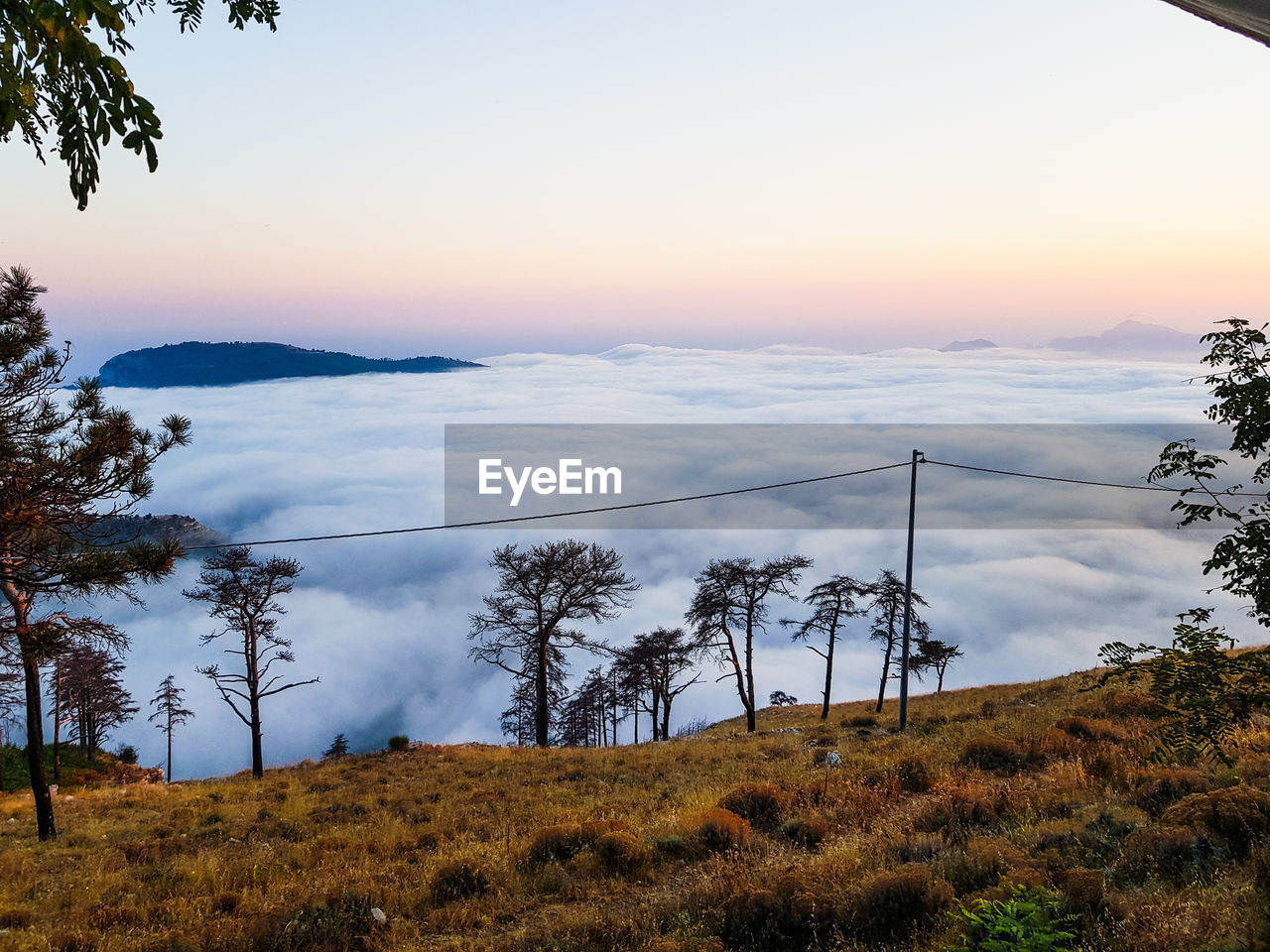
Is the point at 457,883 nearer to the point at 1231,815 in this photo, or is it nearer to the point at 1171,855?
the point at 1171,855

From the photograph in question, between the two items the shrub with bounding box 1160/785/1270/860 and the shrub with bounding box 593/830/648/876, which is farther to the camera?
the shrub with bounding box 593/830/648/876

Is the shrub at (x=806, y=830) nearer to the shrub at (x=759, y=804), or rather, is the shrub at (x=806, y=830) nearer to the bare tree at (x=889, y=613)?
the shrub at (x=759, y=804)

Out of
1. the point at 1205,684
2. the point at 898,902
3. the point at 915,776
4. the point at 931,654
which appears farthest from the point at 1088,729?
the point at 931,654

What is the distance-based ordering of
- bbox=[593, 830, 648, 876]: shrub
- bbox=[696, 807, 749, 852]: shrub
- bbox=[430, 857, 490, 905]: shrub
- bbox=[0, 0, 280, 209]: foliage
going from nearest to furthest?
bbox=[0, 0, 280, 209]: foliage, bbox=[430, 857, 490, 905]: shrub, bbox=[593, 830, 648, 876]: shrub, bbox=[696, 807, 749, 852]: shrub

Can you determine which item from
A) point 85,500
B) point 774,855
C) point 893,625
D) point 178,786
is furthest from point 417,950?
point 893,625

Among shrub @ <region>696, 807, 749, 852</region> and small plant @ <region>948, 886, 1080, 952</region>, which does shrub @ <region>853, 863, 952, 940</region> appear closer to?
small plant @ <region>948, 886, 1080, 952</region>

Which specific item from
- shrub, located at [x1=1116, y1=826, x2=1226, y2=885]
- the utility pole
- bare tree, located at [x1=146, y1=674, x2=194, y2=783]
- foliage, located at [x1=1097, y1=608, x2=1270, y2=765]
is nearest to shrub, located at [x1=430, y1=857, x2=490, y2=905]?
shrub, located at [x1=1116, y1=826, x2=1226, y2=885]

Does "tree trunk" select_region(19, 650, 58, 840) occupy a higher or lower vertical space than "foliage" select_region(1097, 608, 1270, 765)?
lower
